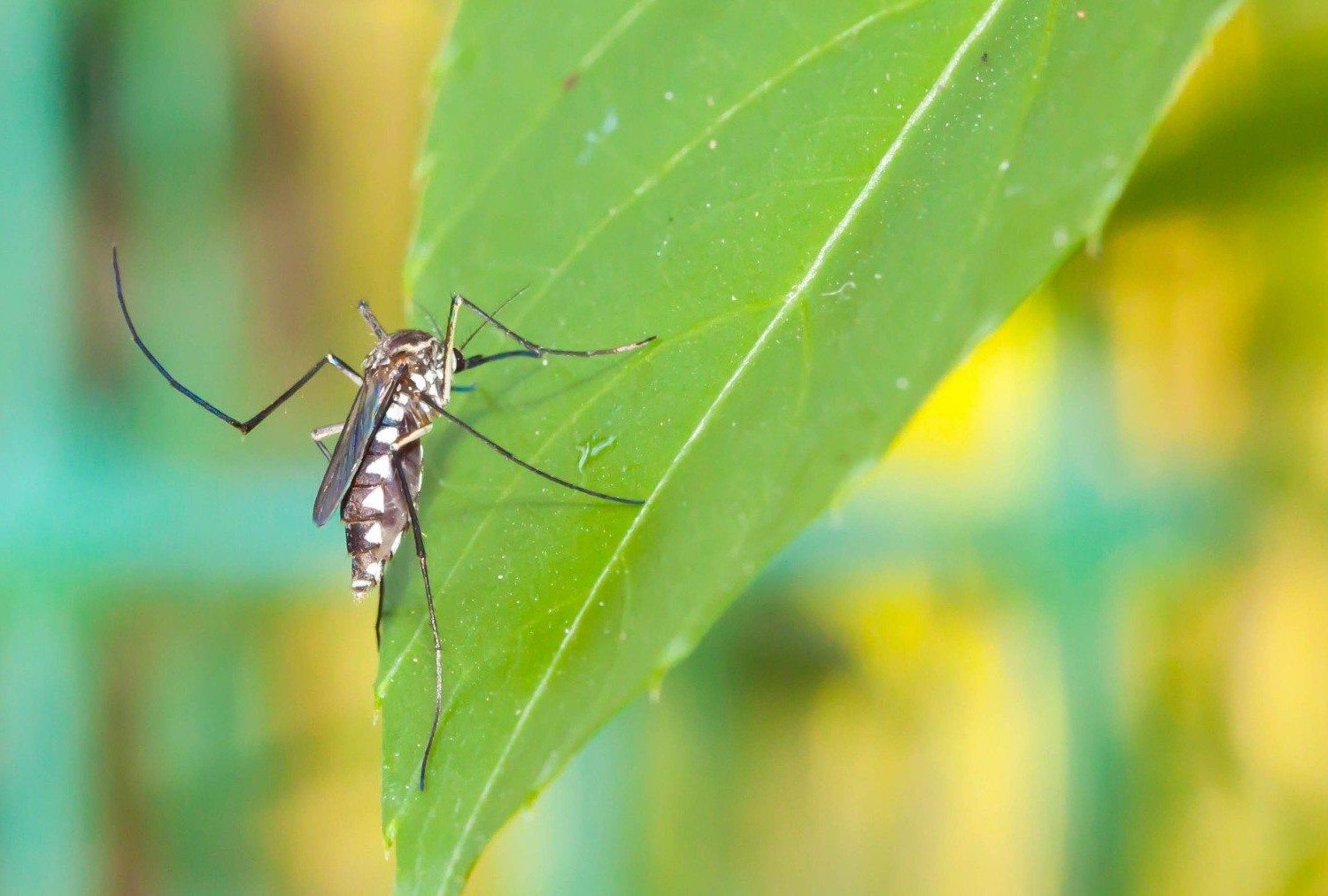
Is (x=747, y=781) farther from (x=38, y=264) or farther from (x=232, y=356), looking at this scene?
(x=38, y=264)

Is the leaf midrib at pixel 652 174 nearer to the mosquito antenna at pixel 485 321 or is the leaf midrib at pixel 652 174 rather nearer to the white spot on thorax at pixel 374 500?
the mosquito antenna at pixel 485 321

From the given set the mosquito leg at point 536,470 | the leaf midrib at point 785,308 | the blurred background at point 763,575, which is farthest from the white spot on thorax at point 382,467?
the blurred background at point 763,575

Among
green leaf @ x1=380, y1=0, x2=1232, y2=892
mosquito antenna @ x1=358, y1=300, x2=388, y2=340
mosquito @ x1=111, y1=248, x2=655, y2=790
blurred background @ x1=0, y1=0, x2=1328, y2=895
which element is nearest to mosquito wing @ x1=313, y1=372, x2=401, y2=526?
mosquito @ x1=111, y1=248, x2=655, y2=790

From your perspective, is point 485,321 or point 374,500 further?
point 374,500

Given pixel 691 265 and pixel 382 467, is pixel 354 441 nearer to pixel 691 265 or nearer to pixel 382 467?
pixel 382 467

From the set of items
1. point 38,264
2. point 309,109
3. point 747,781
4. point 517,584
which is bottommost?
point 517,584

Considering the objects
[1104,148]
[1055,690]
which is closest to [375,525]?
[1104,148]

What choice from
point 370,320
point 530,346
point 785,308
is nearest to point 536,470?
point 530,346
